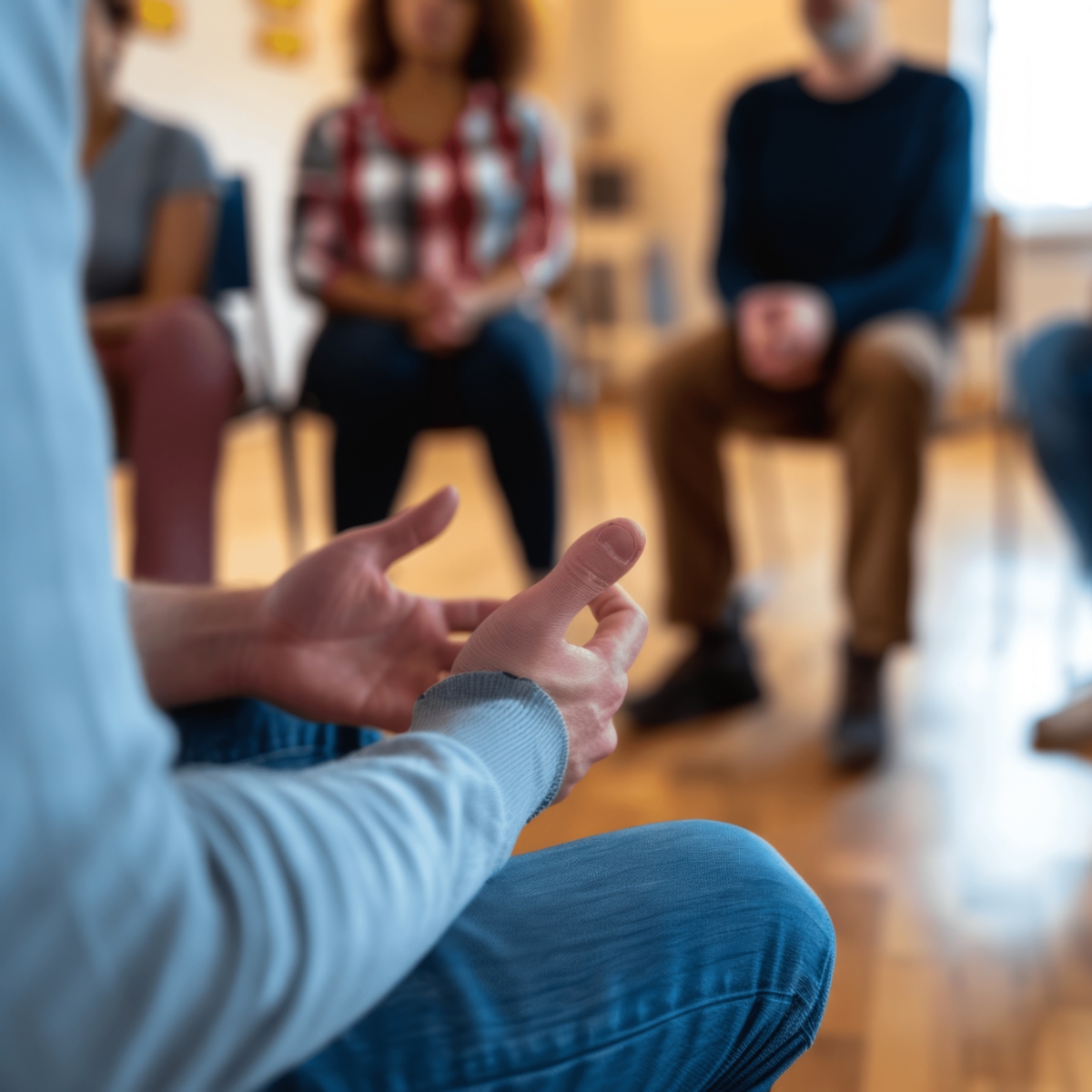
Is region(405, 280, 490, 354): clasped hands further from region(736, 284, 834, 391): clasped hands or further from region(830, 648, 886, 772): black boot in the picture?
region(830, 648, 886, 772): black boot

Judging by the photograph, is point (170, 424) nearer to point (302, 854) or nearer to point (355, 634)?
point (355, 634)

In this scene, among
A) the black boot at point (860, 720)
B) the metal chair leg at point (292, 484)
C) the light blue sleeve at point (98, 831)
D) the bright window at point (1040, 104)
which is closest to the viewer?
the light blue sleeve at point (98, 831)

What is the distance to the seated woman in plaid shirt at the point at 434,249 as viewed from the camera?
1684 millimetres

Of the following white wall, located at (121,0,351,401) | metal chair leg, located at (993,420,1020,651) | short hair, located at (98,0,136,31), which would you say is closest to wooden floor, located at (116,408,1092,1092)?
metal chair leg, located at (993,420,1020,651)

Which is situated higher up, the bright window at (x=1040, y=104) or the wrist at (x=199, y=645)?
the bright window at (x=1040, y=104)

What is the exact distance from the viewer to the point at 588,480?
289 centimetres

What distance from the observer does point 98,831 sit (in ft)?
0.91

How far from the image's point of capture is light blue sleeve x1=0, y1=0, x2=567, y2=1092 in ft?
0.86

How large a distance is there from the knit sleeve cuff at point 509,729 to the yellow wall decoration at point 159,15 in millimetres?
3153

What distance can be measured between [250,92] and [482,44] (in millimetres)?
2027

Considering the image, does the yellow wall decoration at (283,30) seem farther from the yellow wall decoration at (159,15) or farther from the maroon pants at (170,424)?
the maroon pants at (170,424)

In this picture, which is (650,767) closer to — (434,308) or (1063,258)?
(434,308)

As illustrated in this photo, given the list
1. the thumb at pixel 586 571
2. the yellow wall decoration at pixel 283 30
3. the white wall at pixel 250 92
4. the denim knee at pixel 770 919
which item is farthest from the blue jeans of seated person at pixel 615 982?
the yellow wall decoration at pixel 283 30

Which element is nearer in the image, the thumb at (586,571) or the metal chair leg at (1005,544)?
the thumb at (586,571)
